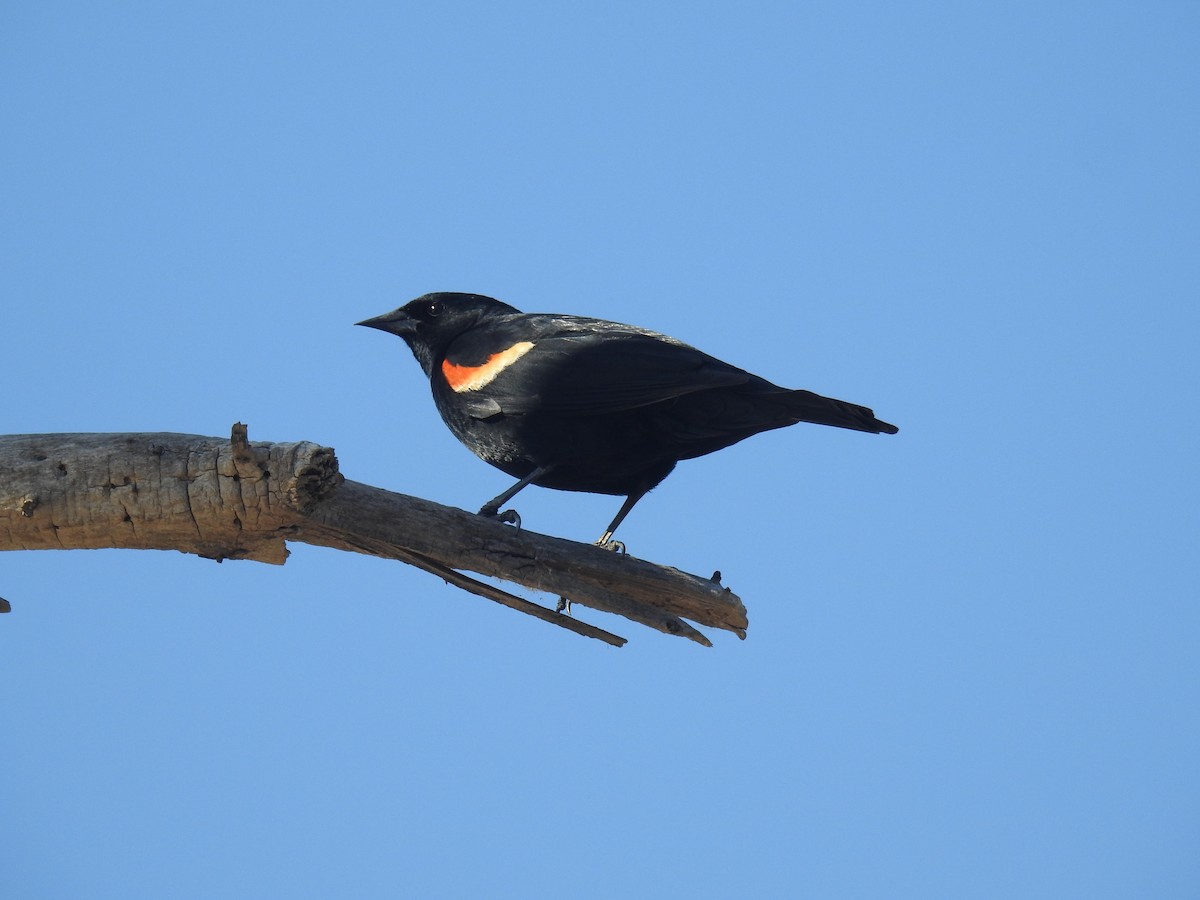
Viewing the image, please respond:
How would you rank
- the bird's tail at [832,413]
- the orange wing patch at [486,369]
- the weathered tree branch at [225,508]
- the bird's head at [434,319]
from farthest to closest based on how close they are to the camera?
the bird's head at [434,319] → the orange wing patch at [486,369] → the bird's tail at [832,413] → the weathered tree branch at [225,508]

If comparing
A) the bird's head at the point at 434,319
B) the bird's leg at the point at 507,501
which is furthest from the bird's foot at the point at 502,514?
the bird's head at the point at 434,319

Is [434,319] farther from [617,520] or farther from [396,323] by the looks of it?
[617,520]

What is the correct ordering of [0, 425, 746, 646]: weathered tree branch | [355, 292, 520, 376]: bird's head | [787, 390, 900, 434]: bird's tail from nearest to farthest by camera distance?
[0, 425, 746, 646]: weathered tree branch < [787, 390, 900, 434]: bird's tail < [355, 292, 520, 376]: bird's head

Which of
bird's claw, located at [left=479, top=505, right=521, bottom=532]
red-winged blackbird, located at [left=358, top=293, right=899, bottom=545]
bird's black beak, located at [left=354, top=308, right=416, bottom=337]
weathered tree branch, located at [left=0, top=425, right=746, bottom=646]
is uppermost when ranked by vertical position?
bird's black beak, located at [left=354, top=308, right=416, bottom=337]

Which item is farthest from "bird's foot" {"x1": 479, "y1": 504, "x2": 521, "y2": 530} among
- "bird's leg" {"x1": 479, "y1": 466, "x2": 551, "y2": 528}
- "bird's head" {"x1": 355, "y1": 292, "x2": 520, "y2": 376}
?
"bird's head" {"x1": 355, "y1": 292, "x2": 520, "y2": 376}

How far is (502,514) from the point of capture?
5.82 metres

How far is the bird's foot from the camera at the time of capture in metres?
5.77

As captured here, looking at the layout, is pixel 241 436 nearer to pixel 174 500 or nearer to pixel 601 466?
pixel 174 500

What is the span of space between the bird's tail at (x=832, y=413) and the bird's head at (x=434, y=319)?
219 cm

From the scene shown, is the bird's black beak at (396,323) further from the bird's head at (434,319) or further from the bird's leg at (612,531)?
the bird's leg at (612,531)

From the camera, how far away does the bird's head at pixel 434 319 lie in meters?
7.09

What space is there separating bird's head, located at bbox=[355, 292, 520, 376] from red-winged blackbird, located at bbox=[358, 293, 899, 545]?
53 cm

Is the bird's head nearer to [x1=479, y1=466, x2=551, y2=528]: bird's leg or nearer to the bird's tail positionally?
[x1=479, y1=466, x2=551, y2=528]: bird's leg

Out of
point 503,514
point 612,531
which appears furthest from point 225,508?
point 612,531
